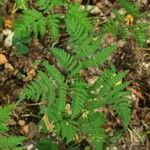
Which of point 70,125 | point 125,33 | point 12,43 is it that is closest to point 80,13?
point 125,33

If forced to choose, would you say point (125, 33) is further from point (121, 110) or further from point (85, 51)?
point (121, 110)

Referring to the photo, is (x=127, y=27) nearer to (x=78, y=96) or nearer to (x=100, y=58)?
(x=100, y=58)

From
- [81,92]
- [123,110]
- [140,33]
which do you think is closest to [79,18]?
[140,33]

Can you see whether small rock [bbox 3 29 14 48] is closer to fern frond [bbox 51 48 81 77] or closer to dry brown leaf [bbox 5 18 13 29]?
dry brown leaf [bbox 5 18 13 29]

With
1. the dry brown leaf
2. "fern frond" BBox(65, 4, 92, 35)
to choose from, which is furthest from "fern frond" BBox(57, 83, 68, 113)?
the dry brown leaf

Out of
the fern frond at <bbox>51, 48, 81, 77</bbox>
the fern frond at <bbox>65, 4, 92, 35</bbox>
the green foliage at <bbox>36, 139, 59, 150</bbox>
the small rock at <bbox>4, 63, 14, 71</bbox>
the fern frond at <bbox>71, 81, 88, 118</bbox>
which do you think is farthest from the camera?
the small rock at <bbox>4, 63, 14, 71</bbox>

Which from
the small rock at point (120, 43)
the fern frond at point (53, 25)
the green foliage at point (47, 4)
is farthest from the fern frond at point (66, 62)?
the small rock at point (120, 43)

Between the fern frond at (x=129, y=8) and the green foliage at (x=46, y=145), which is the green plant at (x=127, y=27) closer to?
the fern frond at (x=129, y=8)
